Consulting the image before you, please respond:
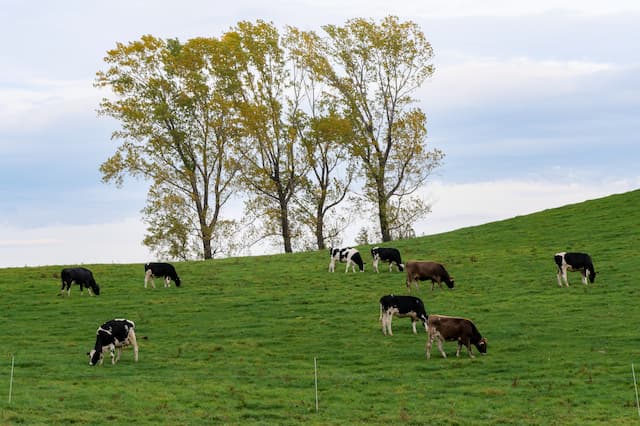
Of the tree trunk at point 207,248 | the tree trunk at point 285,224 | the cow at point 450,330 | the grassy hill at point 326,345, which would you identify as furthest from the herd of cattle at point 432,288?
the tree trunk at point 207,248

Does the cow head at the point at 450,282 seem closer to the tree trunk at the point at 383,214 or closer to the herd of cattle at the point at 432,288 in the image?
the herd of cattle at the point at 432,288

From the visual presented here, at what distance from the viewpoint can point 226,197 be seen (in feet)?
223

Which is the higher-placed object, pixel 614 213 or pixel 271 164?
pixel 271 164

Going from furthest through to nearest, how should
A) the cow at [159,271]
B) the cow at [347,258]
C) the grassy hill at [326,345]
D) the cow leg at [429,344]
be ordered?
the cow at [347,258]
the cow at [159,271]
the cow leg at [429,344]
the grassy hill at [326,345]

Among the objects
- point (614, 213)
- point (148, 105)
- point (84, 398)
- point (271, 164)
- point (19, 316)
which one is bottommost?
point (84, 398)

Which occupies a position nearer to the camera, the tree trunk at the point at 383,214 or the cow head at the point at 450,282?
the cow head at the point at 450,282

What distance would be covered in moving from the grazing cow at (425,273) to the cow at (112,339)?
14.8m

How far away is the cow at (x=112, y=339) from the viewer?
27.3 metres

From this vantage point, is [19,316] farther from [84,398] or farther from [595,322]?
[595,322]

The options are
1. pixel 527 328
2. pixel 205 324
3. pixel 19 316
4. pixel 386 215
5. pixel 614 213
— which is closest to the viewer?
pixel 527 328

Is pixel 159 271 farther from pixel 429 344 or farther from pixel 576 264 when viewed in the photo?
pixel 576 264

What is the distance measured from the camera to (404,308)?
1204 inches

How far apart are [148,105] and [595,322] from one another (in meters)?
44.9

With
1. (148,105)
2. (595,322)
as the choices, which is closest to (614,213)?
(595,322)
